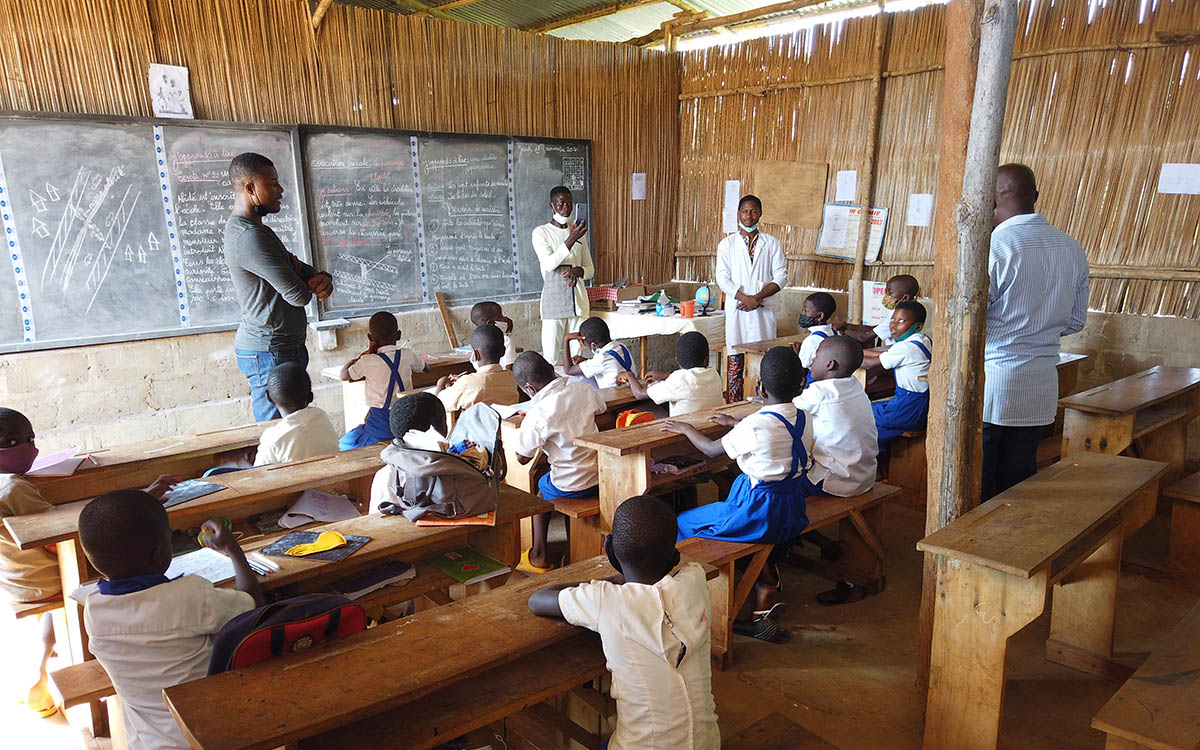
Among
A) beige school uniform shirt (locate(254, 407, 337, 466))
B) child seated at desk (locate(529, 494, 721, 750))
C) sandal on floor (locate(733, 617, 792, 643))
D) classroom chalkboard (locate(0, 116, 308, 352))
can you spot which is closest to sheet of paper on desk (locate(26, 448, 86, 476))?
beige school uniform shirt (locate(254, 407, 337, 466))

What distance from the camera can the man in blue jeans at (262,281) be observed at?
11.8 ft

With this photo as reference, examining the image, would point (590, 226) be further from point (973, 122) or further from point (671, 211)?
point (973, 122)

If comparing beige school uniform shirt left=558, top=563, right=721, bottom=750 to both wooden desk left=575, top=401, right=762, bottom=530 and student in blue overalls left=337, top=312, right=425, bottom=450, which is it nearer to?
wooden desk left=575, top=401, right=762, bottom=530

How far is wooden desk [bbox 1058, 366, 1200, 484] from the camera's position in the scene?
137 inches

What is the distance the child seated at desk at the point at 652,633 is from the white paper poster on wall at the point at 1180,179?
5.18 metres

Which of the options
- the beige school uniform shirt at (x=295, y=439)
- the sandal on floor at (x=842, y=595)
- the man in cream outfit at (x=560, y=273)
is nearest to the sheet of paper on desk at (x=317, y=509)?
the beige school uniform shirt at (x=295, y=439)

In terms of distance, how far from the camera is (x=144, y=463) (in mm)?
3178

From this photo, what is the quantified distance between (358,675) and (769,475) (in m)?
1.68

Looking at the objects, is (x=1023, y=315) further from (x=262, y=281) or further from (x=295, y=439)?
(x=262, y=281)

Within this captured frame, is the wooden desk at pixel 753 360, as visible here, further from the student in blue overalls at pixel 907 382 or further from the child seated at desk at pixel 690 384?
the child seated at desk at pixel 690 384

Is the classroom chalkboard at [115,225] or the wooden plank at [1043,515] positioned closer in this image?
the wooden plank at [1043,515]

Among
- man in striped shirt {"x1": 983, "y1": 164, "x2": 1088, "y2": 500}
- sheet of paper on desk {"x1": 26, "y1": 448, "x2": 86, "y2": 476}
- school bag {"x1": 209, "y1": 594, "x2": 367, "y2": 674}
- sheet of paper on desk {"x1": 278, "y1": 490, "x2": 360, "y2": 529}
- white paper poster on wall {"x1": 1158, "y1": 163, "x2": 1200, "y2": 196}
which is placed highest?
white paper poster on wall {"x1": 1158, "y1": 163, "x2": 1200, "y2": 196}

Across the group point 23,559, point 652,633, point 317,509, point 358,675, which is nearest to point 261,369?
point 317,509

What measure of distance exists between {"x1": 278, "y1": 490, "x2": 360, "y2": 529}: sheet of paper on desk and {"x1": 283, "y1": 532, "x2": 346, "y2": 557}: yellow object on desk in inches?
30.5
